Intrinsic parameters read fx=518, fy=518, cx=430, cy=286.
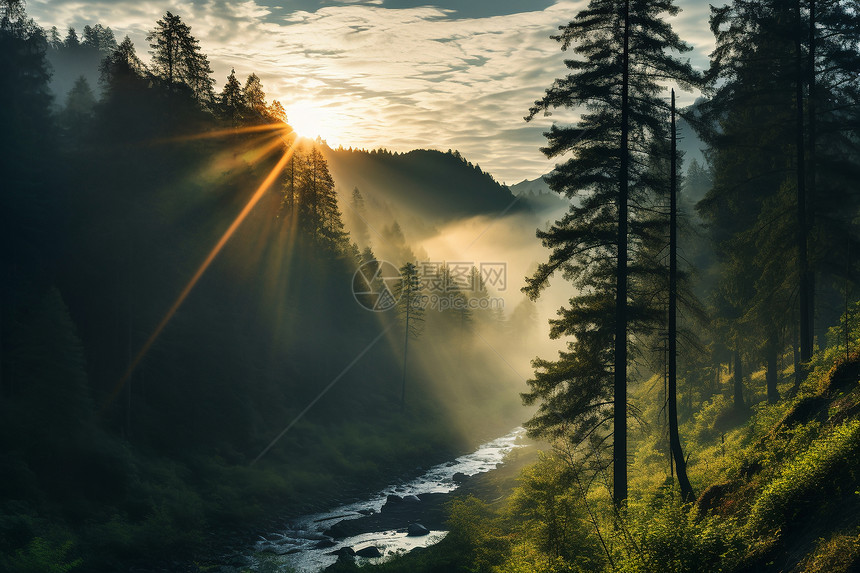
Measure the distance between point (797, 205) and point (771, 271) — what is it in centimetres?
246

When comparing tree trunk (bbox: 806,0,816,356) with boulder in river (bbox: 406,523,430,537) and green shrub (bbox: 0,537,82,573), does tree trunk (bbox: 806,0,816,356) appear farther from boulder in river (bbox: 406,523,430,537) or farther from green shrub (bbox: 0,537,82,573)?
green shrub (bbox: 0,537,82,573)

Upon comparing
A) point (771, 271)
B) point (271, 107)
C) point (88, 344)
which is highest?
point (271, 107)

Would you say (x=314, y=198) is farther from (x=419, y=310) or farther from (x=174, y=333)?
(x=174, y=333)

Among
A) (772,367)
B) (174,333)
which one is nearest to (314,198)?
(174,333)

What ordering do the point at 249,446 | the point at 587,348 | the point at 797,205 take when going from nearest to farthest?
1. the point at 587,348
2. the point at 797,205
3. the point at 249,446

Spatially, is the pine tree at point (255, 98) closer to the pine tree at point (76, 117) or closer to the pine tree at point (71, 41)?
the pine tree at point (76, 117)

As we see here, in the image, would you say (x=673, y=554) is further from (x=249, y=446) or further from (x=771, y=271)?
(x=249, y=446)

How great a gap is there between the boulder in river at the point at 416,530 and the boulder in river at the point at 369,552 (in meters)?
2.69

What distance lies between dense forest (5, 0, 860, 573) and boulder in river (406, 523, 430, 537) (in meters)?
4.10

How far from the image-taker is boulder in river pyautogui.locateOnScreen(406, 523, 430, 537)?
24.8m

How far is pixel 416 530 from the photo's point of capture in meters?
25.1

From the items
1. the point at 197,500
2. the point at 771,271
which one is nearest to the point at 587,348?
the point at 771,271

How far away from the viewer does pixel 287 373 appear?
4400 cm

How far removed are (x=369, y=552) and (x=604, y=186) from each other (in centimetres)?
1763
